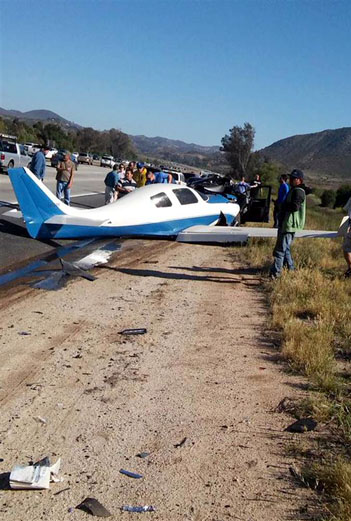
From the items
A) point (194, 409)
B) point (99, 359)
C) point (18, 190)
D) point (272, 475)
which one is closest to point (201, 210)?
point (18, 190)

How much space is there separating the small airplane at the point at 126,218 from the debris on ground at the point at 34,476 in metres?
8.12

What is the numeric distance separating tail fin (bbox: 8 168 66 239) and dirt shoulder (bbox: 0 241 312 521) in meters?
3.55

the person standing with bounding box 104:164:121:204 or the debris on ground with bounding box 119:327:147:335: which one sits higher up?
the person standing with bounding box 104:164:121:204

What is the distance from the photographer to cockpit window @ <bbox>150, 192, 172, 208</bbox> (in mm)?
12602

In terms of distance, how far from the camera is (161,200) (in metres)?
12.8

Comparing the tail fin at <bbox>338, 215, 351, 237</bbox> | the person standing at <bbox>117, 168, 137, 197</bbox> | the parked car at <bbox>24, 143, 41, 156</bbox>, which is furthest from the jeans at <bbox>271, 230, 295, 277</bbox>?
the parked car at <bbox>24, 143, 41, 156</bbox>

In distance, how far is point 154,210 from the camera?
12453 millimetres

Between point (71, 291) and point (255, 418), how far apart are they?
461cm

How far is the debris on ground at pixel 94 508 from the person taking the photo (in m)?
3.41

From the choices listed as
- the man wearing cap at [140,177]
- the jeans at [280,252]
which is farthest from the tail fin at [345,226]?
the man wearing cap at [140,177]

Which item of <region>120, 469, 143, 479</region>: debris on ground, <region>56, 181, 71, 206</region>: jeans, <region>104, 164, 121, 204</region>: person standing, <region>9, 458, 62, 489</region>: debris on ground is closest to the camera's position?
<region>9, 458, 62, 489</region>: debris on ground

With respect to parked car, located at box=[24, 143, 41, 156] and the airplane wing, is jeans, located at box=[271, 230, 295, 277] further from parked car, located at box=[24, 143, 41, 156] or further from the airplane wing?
parked car, located at box=[24, 143, 41, 156]

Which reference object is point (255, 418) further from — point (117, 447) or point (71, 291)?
point (71, 291)

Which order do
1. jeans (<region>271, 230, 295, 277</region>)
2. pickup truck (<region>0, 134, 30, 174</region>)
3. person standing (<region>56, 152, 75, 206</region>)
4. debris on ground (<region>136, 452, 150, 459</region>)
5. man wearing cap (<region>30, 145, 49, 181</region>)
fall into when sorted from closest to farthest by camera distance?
debris on ground (<region>136, 452, 150, 459</region>)
jeans (<region>271, 230, 295, 277</region>)
person standing (<region>56, 152, 75, 206</region>)
man wearing cap (<region>30, 145, 49, 181</region>)
pickup truck (<region>0, 134, 30, 174</region>)
